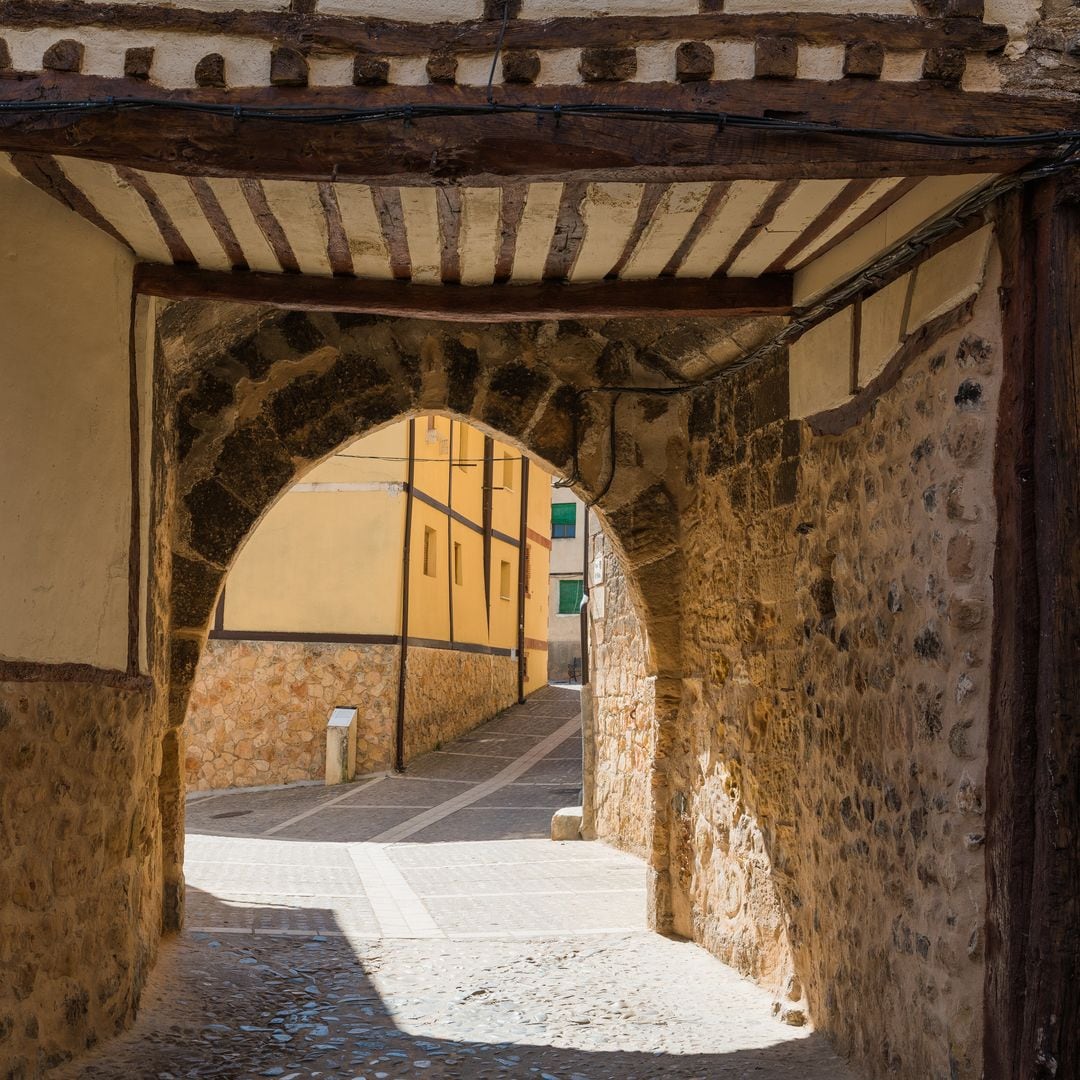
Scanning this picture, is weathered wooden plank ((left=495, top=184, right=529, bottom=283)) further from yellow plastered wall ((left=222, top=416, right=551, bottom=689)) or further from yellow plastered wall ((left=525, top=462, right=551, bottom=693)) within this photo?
yellow plastered wall ((left=525, top=462, right=551, bottom=693))

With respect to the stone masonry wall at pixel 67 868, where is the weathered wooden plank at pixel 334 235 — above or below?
above

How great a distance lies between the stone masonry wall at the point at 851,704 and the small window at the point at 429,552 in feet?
32.2

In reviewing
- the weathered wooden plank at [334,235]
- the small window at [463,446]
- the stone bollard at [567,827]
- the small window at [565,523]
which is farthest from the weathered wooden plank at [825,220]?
the small window at [565,523]

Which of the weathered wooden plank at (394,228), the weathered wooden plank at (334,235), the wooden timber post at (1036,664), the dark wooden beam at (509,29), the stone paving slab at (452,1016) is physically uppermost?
the dark wooden beam at (509,29)

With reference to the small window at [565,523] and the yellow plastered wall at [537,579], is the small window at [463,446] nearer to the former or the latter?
the yellow plastered wall at [537,579]

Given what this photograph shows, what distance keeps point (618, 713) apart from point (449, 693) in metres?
7.21

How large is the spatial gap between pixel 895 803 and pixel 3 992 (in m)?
2.57

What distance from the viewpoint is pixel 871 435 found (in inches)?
167

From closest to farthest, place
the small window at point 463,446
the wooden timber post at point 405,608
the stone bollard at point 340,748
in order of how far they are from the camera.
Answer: the stone bollard at point 340,748 → the wooden timber post at point 405,608 → the small window at point 463,446

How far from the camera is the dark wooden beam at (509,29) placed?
3.27 meters

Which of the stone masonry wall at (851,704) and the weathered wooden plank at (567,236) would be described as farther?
the weathered wooden plank at (567,236)

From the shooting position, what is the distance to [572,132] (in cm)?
326

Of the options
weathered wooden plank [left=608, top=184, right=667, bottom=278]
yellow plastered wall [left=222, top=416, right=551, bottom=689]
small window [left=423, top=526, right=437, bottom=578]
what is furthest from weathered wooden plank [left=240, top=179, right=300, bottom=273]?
small window [left=423, top=526, right=437, bottom=578]

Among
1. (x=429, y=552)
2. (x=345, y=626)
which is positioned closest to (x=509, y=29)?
(x=345, y=626)
